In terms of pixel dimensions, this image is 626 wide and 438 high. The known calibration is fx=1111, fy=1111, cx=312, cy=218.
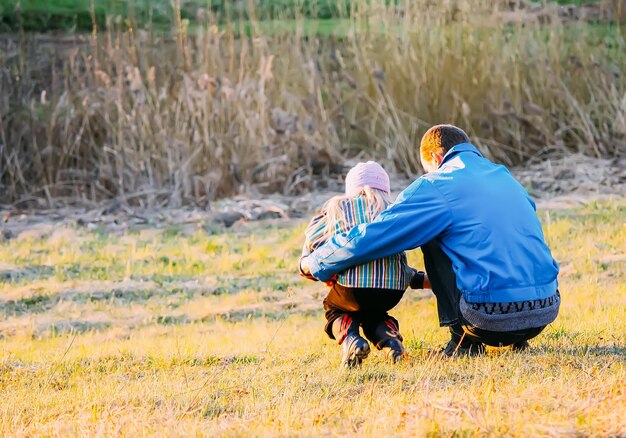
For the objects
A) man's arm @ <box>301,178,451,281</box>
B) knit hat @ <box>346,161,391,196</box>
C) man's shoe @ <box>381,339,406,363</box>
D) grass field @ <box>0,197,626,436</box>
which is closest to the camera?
grass field @ <box>0,197,626,436</box>

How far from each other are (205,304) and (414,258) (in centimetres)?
166

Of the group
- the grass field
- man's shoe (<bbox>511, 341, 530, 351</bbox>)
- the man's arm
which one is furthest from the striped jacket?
man's shoe (<bbox>511, 341, 530, 351</bbox>)

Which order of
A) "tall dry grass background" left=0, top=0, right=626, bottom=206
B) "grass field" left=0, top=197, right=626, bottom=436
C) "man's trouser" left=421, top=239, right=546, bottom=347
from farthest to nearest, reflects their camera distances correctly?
"tall dry grass background" left=0, top=0, right=626, bottom=206 → "man's trouser" left=421, top=239, right=546, bottom=347 → "grass field" left=0, top=197, right=626, bottom=436

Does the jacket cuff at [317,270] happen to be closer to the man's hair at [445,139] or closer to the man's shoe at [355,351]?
A: the man's shoe at [355,351]

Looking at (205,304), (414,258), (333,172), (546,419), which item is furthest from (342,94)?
(546,419)

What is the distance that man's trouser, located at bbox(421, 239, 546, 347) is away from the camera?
16.0ft

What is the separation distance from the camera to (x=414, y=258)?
27.0ft

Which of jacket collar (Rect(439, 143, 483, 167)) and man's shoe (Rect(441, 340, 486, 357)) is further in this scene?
man's shoe (Rect(441, 340, 486, 357))

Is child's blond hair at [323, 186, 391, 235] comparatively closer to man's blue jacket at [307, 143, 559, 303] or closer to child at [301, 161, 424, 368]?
child at [301, 161, 424, 368]

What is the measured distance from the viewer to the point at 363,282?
491cm

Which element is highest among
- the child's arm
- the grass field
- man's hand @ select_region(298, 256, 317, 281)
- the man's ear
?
the man's ear

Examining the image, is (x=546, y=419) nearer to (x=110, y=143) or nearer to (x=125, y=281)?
(x=125, y=281)

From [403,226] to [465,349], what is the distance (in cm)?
77

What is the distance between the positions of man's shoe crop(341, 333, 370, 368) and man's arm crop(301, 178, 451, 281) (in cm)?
38
